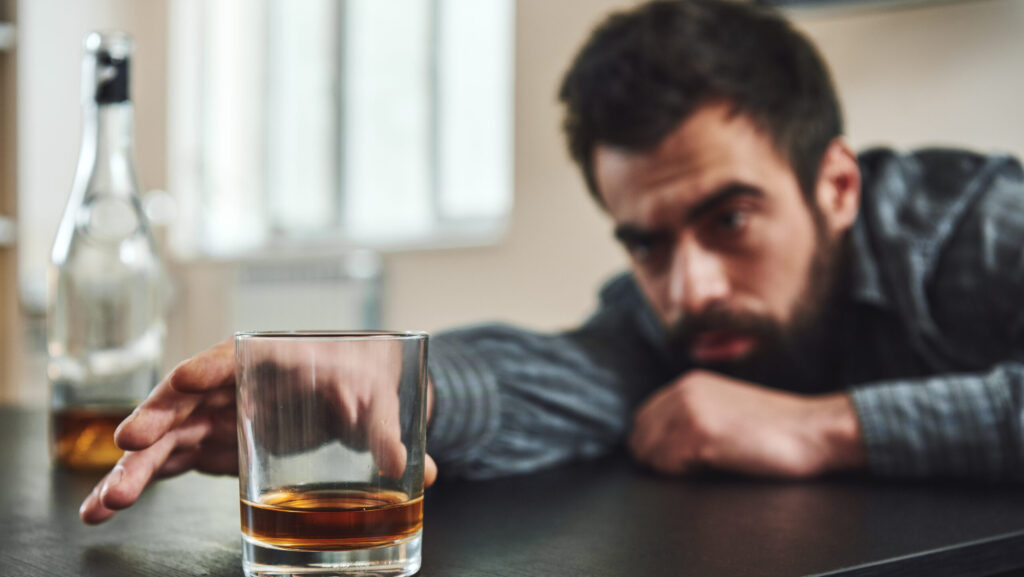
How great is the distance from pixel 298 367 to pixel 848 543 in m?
0.29

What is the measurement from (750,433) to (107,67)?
57 centimetres

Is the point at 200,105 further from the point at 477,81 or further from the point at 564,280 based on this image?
the point at 564,280

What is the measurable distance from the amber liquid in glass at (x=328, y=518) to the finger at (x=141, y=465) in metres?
0.11

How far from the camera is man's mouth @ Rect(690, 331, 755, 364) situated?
3.39 feet

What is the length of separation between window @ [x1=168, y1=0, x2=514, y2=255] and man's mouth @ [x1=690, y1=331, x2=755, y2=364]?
6.80 ft

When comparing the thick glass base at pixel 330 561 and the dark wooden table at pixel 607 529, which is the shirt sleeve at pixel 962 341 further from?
the thick glass base at pixel 330 561

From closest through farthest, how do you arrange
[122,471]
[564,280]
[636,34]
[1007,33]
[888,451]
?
1. [122,471]
2. [888,451]
3. [636,34]
4. [1007,33]
5. [564,280]

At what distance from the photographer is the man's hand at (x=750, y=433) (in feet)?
2.57

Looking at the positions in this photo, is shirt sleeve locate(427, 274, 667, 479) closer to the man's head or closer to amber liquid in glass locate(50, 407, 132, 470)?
the man's head

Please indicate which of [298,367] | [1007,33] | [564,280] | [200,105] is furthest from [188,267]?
[298,367]

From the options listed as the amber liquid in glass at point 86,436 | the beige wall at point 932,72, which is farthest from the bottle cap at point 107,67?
the beige wall at point 932,72

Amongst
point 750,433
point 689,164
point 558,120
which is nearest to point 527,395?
point 750,433

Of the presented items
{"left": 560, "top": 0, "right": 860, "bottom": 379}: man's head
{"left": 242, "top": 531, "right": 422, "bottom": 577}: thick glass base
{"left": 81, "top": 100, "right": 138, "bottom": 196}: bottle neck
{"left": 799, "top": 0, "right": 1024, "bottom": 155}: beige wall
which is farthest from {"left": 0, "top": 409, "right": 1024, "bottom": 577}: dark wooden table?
{"left": 799, "top": 0, "right": 1024, "bottom": 155}: beige wall

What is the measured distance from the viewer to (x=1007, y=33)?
5.71 ft
